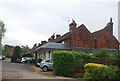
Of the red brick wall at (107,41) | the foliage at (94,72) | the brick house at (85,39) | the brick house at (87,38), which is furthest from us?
the red brick wall at (107,41)

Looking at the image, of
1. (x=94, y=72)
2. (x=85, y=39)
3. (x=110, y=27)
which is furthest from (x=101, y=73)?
(x=110, y=27)

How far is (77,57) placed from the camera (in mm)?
18266

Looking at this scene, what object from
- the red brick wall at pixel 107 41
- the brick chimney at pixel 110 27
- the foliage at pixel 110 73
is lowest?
the foliage at pixel 110 73

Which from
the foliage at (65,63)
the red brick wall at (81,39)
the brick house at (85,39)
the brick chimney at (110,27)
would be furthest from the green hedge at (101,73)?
the brick chimney at (110,27)

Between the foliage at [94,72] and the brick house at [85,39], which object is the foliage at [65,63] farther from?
the brick house at [85,39]

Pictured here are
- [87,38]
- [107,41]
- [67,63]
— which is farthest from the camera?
[107,41]

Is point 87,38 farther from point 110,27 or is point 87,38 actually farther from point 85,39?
point 110,27

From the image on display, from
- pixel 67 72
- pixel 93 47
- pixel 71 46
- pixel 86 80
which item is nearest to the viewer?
pixel 86 80

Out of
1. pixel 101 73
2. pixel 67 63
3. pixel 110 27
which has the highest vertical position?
pixel 110 27

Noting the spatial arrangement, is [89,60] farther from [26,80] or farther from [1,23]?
[1,23]

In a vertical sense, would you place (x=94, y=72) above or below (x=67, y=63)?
below

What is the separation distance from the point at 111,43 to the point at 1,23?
21537 millimetres

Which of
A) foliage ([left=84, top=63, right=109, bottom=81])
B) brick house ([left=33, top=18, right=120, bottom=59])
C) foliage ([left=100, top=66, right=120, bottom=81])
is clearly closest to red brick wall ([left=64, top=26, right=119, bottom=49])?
brick house ([left=33, top=18, right=120, bottom=59])

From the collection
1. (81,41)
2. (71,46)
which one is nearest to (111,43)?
(81,41)
